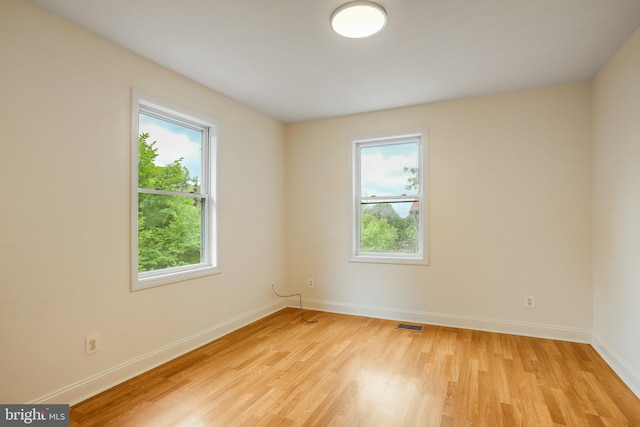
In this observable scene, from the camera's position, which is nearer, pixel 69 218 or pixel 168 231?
pixel 69 218

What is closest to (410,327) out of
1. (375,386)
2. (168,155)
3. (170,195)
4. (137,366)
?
(375,386)

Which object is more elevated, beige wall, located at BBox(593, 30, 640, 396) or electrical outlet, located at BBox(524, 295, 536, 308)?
beige wall, located at BBox(593, 30, 640, 396)

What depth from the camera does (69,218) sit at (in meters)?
2.21

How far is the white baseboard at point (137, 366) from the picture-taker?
2.16m

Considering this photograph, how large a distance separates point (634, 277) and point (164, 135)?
3.97 meters

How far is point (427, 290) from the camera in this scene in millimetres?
3850

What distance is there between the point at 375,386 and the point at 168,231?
2215mm

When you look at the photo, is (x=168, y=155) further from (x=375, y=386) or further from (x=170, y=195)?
(x=375, y=386)

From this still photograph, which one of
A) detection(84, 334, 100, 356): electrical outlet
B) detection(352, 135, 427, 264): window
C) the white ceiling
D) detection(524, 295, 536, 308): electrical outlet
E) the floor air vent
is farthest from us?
detection(352, 135, 427, 264): window

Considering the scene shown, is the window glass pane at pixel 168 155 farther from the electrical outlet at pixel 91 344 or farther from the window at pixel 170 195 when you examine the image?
the electrical outlet at pixel 91 344

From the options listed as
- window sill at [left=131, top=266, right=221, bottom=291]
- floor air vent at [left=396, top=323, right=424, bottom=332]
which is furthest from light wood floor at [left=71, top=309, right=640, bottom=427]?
window sill at [left=131, top=266, right=221, bottom=291]

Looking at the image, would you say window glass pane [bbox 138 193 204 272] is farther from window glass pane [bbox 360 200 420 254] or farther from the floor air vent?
the floor air vent

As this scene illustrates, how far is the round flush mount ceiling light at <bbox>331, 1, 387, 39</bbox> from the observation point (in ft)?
6.71

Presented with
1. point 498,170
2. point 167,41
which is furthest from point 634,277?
point 167,41
